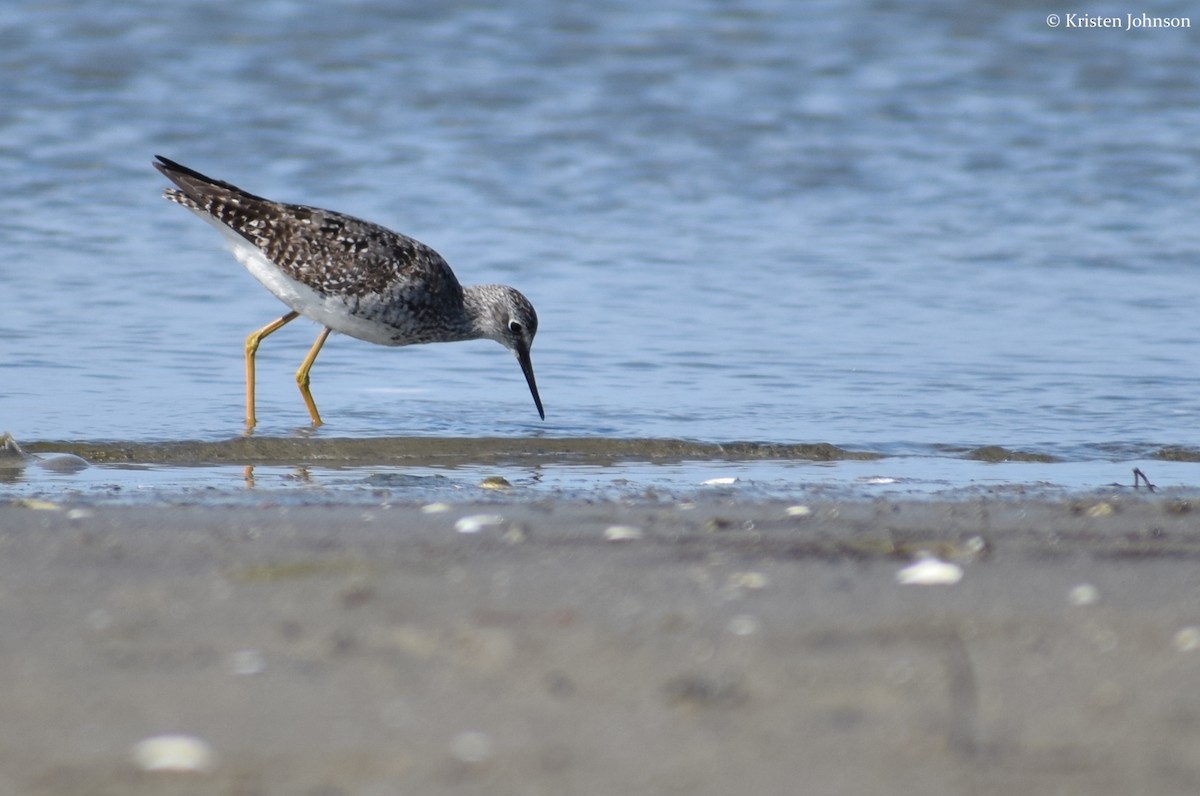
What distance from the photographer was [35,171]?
41.5 feet

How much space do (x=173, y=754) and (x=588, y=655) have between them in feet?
3.21

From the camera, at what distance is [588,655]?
3.75 metres

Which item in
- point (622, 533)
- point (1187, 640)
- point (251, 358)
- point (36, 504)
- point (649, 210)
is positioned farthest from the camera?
point (649, 210)

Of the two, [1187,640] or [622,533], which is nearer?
[1187,640]

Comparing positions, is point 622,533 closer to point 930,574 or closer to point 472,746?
point 930,574

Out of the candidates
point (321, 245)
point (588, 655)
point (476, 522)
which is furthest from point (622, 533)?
point (321, 245)

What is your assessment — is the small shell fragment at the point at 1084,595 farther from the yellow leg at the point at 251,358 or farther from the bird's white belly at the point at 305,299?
the bird's white belly at the point at 305,299

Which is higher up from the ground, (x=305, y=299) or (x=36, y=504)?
(x=305, y=299)

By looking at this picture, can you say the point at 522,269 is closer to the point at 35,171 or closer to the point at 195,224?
the point at 195,224

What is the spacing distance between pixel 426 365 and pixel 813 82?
8227 mm

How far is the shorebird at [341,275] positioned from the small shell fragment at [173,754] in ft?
16.6

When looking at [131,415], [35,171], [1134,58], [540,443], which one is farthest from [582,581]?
[1134,58]

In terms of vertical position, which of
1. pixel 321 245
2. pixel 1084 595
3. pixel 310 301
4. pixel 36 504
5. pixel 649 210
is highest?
pixel 321 245

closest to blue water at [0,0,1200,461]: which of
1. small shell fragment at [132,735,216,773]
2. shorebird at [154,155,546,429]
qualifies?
shorebird at [154,155,546,429]
